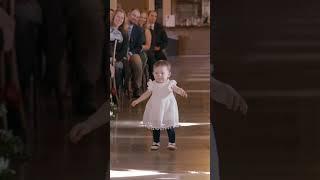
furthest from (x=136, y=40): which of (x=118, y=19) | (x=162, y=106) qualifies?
(x=162, y=106)

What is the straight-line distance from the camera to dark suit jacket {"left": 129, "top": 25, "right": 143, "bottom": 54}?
13112 millimetres

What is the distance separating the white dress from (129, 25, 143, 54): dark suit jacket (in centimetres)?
485

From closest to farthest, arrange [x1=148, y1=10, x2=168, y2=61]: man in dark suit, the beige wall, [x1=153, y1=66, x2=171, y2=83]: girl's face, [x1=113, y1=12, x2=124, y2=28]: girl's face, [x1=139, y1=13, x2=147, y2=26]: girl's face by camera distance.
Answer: [x1=153, y1=66, x2=171, y2=83]: girl's face < [x1=113, y1=12, x2=124, y2=28]: girl's face < [x1=139, y1=13, x2=147, y2=26]: girl's face < [x1=148, y1=10, x2=168, y2=61]: man in dark suit < the beige wall

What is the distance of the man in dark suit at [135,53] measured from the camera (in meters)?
A: 13.1

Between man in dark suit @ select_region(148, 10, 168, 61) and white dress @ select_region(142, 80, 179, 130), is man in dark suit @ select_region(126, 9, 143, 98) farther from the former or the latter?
white dress @ select_region(142, 80, 179, 130)

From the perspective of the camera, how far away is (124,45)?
1228 cm

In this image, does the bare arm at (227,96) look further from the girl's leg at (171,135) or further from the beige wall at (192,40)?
the beige wall at (192,40)

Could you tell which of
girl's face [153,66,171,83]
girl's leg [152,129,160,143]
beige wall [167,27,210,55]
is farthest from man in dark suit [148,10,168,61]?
beige wall [167,27,210,55]

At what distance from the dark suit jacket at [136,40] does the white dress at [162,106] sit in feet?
15.9

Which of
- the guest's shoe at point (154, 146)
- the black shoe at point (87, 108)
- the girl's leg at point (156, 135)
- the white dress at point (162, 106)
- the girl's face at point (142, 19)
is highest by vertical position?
the girl's face at point (142, 19)

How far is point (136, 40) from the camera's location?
43.7 ft

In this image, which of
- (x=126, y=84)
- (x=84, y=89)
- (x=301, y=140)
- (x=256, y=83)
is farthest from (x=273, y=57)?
(x=126, y=84)

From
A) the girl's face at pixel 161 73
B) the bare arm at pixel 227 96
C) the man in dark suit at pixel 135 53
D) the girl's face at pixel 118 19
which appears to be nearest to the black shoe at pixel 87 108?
the bare arm at pixel 227 96

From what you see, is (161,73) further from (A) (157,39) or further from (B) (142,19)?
(A) (157,39)
